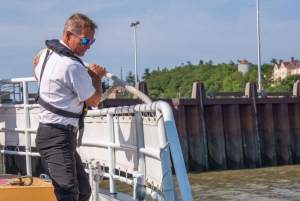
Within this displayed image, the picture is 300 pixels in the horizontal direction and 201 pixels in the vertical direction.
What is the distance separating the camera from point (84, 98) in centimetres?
303

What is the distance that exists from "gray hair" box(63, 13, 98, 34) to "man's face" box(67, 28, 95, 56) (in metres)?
0.02

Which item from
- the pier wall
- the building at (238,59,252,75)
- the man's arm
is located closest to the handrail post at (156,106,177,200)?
the man's arm

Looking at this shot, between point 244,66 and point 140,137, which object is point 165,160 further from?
point 244,66

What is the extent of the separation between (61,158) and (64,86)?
399mm

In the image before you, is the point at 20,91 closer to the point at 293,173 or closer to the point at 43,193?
the point at 43,193

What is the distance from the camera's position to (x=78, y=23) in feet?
10.1

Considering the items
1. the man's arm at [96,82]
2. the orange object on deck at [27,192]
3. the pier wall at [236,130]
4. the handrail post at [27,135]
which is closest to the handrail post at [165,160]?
the man's arm at [96,82]

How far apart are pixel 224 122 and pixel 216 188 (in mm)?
6371

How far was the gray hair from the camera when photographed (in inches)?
122

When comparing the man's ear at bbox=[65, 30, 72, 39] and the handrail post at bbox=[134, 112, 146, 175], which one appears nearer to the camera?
the man's ear at bbox=[65, 30, 72, 39]

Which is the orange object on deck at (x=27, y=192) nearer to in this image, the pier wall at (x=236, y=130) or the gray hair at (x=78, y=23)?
the gray hair at (x=78, y=23)

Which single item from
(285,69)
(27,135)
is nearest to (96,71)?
(27,135)

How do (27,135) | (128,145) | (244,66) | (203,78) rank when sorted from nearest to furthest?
(128,145), (27,135), (203,78), (244,66)

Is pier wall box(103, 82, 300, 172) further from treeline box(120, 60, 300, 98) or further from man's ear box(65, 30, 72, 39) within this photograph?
treeline box(120, 60, 300, 98)
